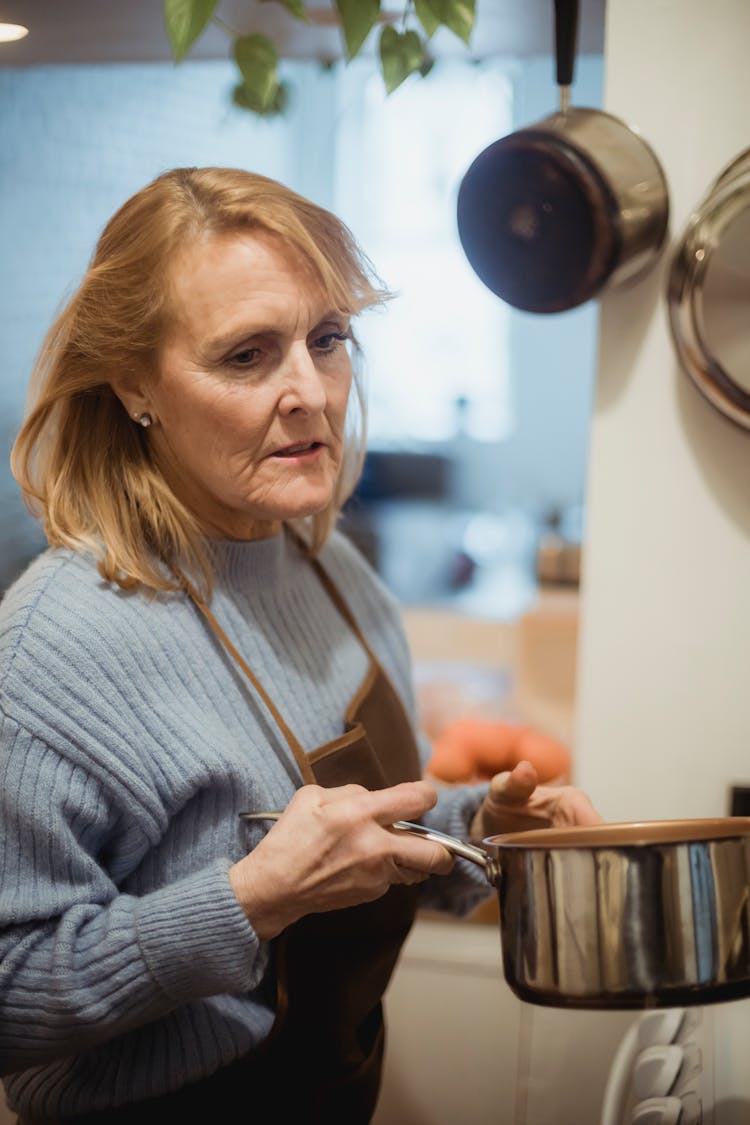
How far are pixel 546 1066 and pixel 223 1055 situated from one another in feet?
1.08

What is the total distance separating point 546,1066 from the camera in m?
1.01

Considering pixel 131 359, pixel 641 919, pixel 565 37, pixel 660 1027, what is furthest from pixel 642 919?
pixel 565 37

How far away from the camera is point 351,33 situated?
0.94 m

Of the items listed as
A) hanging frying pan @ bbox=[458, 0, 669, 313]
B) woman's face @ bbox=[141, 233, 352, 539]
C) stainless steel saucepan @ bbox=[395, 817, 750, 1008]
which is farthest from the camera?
hanging frying pan @ bbox=[458, 0, 669, 313]

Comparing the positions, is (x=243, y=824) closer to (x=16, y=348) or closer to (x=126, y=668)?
(x=126, y=668)

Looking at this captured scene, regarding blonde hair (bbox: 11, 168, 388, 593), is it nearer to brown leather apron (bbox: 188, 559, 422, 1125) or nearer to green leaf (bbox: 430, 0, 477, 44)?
brown leather apron (bbox: 188, 559, 422, 1125)

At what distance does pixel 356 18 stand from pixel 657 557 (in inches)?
21.9

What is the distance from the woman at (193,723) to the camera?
76 centimetres

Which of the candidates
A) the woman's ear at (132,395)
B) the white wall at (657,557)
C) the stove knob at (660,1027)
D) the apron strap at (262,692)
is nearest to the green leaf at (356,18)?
the white wall at (657,557)

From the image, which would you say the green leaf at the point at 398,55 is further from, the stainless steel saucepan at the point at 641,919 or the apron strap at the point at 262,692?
the stainless steel saucepan at the point at 641,919

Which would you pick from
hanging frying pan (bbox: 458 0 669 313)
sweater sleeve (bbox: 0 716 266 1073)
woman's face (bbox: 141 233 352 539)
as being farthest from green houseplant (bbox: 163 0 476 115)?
sweater sleeve (bbox: 0 716 266 1073)

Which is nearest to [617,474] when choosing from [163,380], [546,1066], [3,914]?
[163,380]

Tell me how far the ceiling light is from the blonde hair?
0.45 metres

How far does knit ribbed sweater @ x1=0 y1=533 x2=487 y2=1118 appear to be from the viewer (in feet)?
2.48
